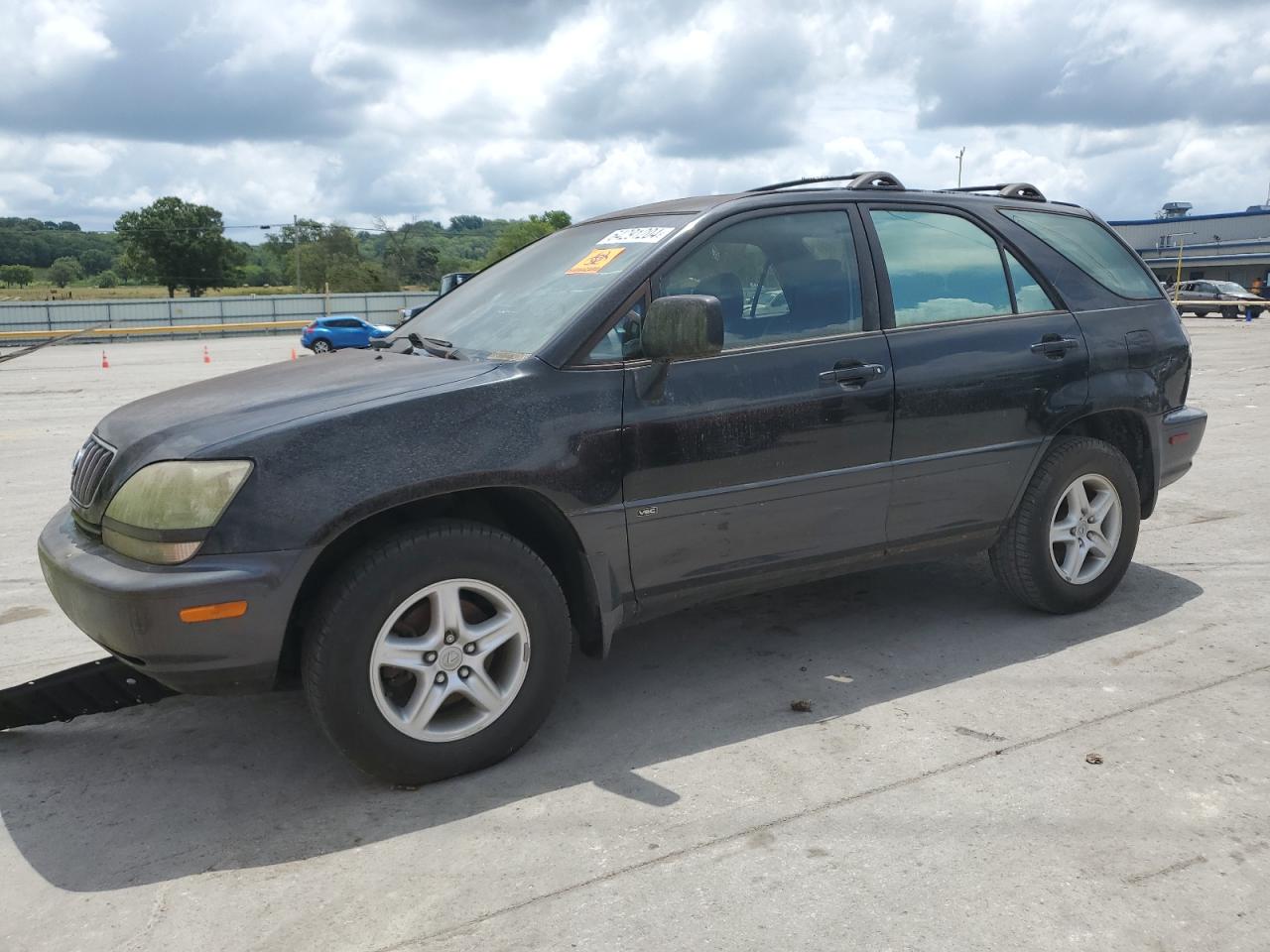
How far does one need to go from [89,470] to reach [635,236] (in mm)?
2018

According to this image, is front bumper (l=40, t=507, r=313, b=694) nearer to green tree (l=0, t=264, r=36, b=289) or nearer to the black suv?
the black suv

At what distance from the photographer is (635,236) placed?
3957 mm

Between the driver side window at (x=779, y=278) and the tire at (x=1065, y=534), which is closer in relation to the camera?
the driver side window at (x=779, y=278)

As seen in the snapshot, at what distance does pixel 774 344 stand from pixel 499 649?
1.46m

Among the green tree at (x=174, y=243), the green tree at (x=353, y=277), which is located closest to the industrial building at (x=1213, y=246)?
the green tree at (x=353, y=277)

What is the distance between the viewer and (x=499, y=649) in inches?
134

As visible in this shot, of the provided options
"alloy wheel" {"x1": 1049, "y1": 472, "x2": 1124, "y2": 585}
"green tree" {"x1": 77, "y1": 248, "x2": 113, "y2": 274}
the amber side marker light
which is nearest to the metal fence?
"alloy wheel" {"x1": 1049, "y1": 472, "x2": 1124, "y2": 585}

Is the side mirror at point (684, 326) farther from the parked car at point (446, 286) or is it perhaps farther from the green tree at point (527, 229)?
the green tree at point (527, 229)

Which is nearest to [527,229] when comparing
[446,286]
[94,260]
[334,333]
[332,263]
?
[332,263]

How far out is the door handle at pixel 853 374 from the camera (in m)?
3.88

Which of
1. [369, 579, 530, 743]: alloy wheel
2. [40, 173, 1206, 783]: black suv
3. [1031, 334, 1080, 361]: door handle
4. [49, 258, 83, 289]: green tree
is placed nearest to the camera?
[40, 173, 1206, 783]: black suv

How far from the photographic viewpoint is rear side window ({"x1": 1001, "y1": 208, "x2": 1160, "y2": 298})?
4754mm

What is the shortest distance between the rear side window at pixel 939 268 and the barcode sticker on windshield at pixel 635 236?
0.93 m

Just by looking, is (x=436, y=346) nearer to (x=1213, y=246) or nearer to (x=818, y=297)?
(x=818, y=297)
